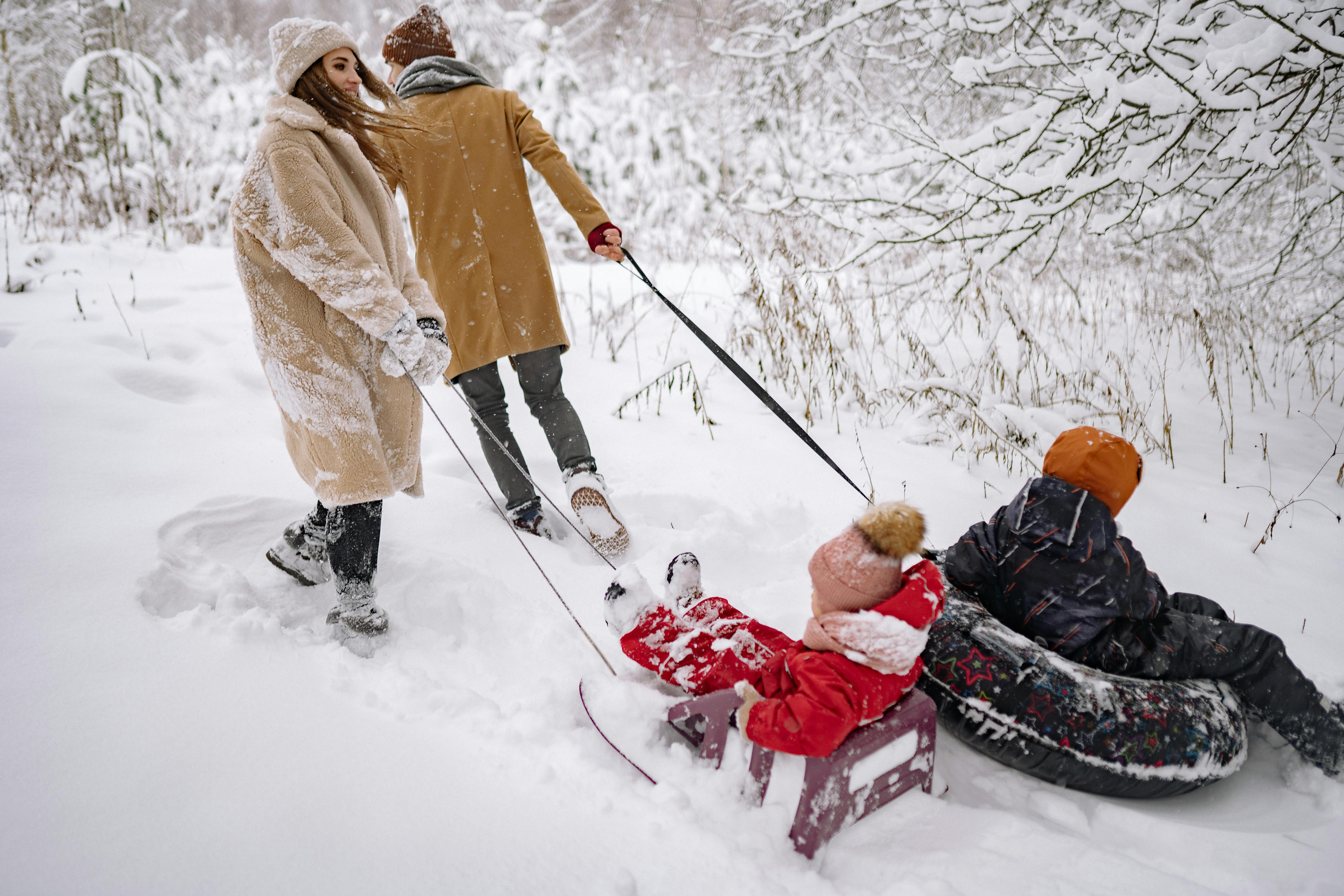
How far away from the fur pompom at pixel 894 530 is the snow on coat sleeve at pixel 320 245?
1293 millimetres

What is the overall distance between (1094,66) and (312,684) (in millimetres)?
3775

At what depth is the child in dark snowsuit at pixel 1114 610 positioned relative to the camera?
1660 millimetres

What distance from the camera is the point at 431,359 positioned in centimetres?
180

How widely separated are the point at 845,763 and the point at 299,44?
214 centimetres

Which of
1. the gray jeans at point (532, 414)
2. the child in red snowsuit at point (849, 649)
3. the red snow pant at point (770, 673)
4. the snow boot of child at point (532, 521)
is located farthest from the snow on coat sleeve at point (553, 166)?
the child in red snowsuit at point (849, 649)

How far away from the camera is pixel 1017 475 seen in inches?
122

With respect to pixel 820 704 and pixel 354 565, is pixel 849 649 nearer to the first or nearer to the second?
pixel 820 704

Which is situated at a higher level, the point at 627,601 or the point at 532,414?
the point at 532,414

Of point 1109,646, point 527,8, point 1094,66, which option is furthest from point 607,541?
point 527,8

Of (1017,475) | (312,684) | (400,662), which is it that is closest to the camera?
(312,684)

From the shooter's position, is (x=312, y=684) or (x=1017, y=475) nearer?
(x=312, y=684)

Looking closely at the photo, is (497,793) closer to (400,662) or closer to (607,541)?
(400,662)

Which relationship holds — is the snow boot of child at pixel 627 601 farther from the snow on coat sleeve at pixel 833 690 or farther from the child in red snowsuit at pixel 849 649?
the snow on coat sleeve at pixel 833 690

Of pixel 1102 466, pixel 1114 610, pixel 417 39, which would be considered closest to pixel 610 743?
pixel 1114 610
